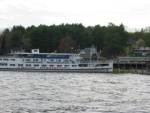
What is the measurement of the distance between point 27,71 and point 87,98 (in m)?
69.8

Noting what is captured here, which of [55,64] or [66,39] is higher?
[66,39]

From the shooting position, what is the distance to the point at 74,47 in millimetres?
169250

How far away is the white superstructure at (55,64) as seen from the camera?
121688mm

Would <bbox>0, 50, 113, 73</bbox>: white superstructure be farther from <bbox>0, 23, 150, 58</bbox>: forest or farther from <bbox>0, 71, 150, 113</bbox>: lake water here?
<bbox>0, 71, 150, 113</bbox>: lake water

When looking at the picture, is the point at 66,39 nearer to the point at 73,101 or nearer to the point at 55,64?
the point at 55,64

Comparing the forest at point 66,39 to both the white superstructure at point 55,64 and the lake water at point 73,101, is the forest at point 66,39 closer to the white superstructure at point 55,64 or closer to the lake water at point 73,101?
the white superstructure at point 55,64

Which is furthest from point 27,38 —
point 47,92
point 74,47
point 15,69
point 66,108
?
point 66,108

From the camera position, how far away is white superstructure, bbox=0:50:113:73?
122m

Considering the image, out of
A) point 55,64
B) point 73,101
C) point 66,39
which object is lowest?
point 73,101

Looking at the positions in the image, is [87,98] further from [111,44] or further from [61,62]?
[111,44]

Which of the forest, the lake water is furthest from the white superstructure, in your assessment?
the lake water

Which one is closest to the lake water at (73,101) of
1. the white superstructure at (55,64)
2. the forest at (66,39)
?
the white superstructure at (55,64)

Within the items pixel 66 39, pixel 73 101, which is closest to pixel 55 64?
pixel 66 39

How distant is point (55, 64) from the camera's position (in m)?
122
